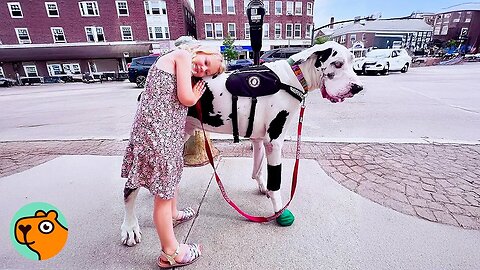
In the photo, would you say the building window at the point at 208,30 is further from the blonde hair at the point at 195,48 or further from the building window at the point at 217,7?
the blonde hair at the point at 195,48

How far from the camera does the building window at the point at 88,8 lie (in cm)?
2470

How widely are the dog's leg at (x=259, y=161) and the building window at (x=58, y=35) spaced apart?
31.4 m

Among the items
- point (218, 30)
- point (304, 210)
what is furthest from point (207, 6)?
point (304, 210)

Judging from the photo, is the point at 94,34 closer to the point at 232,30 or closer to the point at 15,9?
the point at 15,9

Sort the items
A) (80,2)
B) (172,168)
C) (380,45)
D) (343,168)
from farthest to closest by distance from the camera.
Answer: (380,45), (80,2), (343,168), (172,168)

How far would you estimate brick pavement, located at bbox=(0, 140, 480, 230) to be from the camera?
2314mm

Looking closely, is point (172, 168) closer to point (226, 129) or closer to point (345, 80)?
point (226, 129)

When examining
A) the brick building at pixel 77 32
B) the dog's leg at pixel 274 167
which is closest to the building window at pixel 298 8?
the brick building at pixel 77 32

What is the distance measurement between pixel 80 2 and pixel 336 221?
3178 centimetres

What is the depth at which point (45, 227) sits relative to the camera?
4.44 feet

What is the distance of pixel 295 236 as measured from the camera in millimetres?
1972

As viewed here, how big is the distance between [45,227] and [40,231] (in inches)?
1.8

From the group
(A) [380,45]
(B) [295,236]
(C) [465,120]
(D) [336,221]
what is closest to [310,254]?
(B) [295,236]

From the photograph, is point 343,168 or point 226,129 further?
point 343,168
